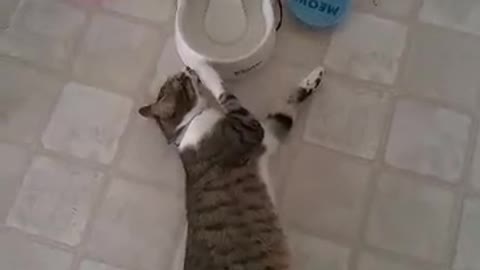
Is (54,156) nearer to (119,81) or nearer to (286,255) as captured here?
(119,81)

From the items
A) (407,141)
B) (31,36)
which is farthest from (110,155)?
(407,141)

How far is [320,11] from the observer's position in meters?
1.62

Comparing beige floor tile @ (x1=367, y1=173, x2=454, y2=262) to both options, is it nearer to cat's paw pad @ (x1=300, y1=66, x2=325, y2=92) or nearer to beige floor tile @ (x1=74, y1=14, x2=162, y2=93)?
cat's paw pad @ (x1=300, y1=66, x2=325, y2=92)

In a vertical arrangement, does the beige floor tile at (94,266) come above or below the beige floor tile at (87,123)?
below

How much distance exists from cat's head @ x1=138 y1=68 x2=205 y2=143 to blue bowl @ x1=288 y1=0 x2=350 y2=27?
22 cm

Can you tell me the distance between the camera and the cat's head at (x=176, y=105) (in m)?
1.54

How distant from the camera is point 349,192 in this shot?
1535 mm

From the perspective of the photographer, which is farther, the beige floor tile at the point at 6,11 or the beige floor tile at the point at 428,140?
the beige floor tile at the point at 6,11

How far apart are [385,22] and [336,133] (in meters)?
0.23

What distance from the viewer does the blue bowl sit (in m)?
1.61

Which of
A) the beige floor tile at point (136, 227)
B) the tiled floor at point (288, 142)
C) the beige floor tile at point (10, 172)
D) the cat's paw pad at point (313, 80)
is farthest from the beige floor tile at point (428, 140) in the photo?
the beige floor tile at point (10, 172)

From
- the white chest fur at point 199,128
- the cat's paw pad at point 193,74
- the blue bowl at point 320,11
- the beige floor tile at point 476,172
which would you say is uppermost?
the blue bowl at point 320,11

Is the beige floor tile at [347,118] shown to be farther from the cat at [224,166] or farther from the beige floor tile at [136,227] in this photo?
the beige floor tile at [136,227]

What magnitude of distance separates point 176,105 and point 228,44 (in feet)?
0.50
